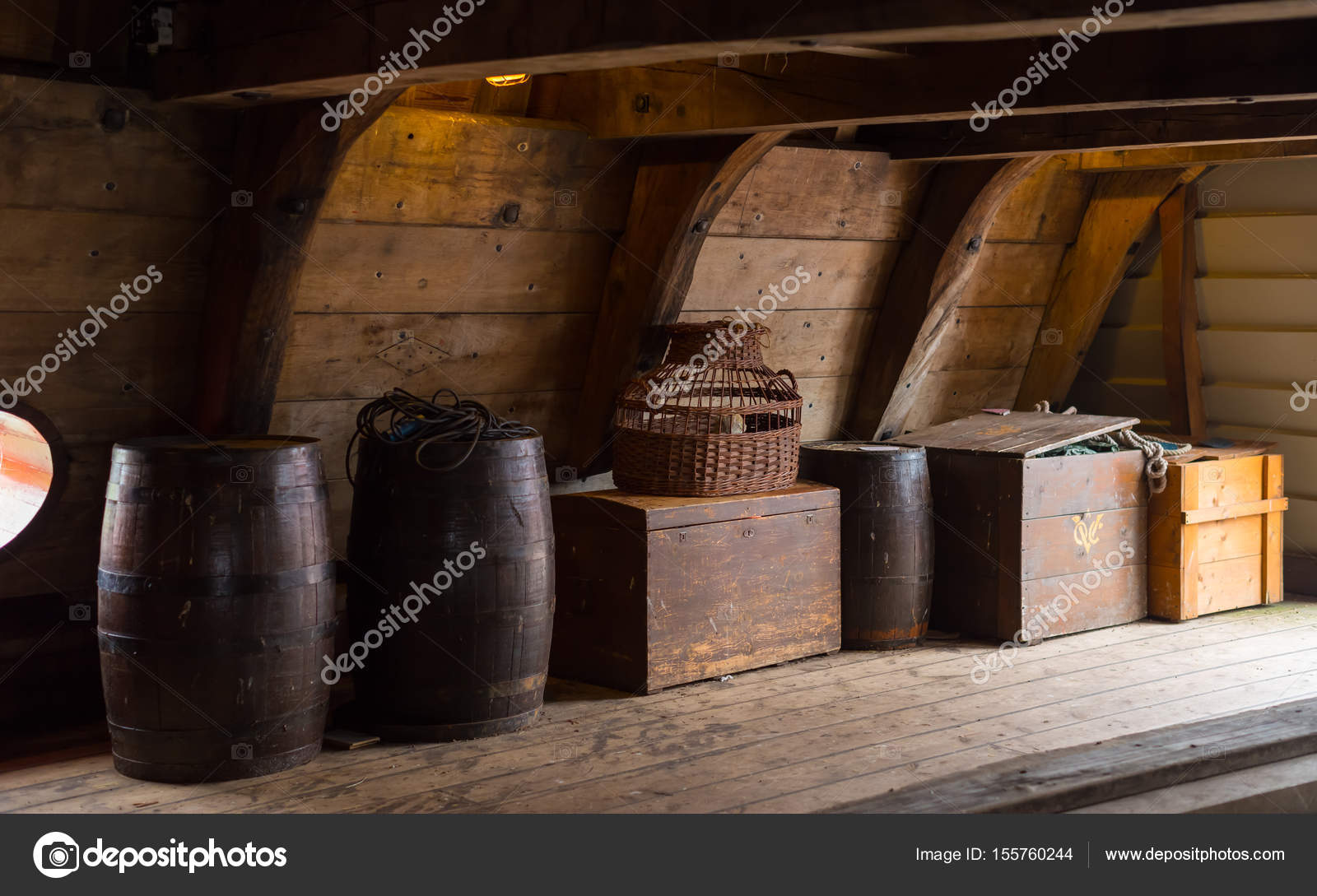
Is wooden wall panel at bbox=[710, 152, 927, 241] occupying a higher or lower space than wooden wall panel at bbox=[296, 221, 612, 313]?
higher

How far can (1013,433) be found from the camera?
5.29 metres

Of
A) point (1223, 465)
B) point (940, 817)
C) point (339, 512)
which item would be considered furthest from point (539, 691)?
point (1223, 465)

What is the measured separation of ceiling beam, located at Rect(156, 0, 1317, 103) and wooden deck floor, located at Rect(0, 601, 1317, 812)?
166cm

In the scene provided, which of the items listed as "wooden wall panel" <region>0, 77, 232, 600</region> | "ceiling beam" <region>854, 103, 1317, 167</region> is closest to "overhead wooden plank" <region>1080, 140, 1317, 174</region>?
"ceiling beam" <region>854, 103, 1317, 167</region>

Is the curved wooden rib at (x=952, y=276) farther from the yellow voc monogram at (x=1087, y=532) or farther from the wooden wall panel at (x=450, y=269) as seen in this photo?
the wooden wall panel at (x=450, y=269)

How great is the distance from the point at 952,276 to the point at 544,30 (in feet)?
8.73

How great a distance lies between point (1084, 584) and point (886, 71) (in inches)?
86.1

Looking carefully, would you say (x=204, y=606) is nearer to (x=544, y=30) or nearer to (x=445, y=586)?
(x=445, y=586)

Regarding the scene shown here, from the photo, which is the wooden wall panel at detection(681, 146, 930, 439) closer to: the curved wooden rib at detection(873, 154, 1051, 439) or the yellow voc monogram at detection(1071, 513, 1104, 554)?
the curved wooden rib at detection(873, 154, 1051, 439)

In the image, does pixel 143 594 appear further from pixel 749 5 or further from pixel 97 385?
pixel 749 5

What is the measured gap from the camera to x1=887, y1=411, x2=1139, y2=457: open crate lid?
16.6ft

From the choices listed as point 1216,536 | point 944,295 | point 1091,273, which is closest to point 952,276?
point 944,295

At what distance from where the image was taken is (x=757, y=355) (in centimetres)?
457

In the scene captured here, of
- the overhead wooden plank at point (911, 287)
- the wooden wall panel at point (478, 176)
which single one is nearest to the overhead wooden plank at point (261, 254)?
the wooden wall panel at point (478, 176)
